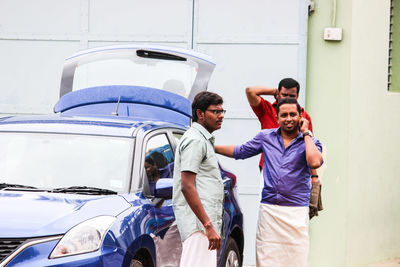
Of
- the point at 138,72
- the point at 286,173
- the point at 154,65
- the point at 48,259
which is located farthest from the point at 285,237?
the point at 138,72

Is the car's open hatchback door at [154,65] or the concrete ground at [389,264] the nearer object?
the car's open hatchback door at [154,65]

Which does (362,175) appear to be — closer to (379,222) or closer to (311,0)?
(379,222)

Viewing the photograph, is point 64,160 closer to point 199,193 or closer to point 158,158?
point 158,158

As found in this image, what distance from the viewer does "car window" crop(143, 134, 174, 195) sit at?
18.1 ft

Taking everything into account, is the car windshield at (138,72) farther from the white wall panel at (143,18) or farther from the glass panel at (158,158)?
the glass panel at (158,158)

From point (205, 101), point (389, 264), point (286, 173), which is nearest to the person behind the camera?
point (205, 101)

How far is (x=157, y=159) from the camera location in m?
5.69

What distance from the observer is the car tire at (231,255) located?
6277 millimetres

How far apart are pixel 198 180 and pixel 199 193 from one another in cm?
8

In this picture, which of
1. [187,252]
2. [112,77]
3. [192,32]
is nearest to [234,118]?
[192,32]

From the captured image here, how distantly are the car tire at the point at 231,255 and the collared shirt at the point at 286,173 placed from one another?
2.75ft

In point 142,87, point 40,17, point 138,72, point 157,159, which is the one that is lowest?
point 157,159

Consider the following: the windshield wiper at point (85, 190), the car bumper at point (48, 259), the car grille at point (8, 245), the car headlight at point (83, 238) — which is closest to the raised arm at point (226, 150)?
the windshield wiper at point (85, 190)

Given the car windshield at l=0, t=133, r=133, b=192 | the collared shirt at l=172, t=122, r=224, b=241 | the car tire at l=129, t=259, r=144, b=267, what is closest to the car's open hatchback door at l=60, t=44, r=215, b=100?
the car windshield at l=0, t=133, r=133, b=192
